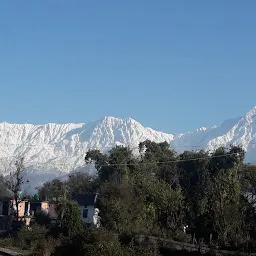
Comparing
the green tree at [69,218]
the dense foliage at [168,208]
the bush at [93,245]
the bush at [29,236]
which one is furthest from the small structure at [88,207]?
the bush at [93,245]

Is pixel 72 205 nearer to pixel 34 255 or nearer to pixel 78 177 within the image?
pixel 34 255

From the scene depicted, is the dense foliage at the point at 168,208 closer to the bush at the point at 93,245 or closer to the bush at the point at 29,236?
the bush at the point at 93,245

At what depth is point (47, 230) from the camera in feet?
150

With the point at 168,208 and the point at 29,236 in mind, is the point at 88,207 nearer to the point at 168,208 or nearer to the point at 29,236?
the point at 29,236

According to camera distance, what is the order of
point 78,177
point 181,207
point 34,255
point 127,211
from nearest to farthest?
1. point 34,255
2. point 127,211
3. point 181,207
4. point 78,177

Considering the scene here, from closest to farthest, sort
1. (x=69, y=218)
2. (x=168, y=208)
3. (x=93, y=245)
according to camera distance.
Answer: (x=93, y=245), (x=168, y=208), (x=69, y=218)

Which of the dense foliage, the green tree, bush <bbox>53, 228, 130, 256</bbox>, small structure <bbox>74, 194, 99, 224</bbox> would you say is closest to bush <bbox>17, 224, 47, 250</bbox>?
the dense foliage

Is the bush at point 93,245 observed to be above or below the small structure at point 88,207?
below

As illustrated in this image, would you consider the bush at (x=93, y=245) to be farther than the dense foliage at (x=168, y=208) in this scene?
No

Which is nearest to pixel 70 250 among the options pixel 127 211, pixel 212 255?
pixel 212 255

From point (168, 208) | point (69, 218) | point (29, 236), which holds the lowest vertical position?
point (29, 236)

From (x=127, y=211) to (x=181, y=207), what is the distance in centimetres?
594

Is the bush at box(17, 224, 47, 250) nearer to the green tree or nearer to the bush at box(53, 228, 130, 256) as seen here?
the green tree

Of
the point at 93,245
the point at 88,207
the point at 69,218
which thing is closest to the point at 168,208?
the point at 69,218
